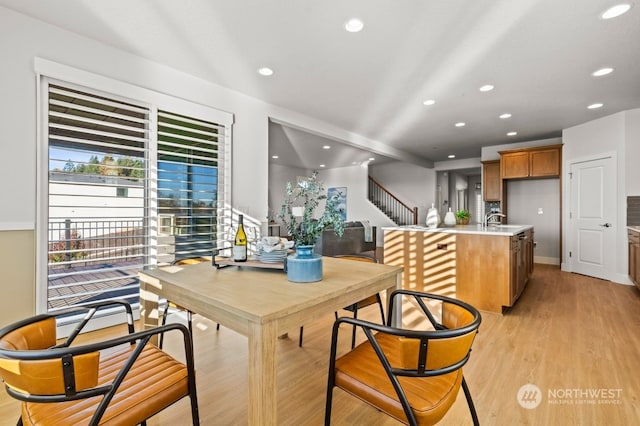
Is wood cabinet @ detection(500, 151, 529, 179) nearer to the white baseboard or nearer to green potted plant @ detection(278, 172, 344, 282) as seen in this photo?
the white baseboard

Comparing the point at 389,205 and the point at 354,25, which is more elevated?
the point at 354,25

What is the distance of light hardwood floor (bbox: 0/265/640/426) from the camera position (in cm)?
165

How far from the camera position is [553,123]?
5.29 metres

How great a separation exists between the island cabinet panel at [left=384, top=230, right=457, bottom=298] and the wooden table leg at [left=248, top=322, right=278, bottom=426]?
3074 mm

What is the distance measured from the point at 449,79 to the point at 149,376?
12.7 feet

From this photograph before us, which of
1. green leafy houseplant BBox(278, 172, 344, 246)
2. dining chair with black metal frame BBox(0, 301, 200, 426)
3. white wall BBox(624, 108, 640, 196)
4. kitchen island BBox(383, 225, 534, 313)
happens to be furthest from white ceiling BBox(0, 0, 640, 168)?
dining chair with black metal frame BBox(0, 301, 200, 426)

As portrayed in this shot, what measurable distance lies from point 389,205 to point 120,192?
8.46 meters

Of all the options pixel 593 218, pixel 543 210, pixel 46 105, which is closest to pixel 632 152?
pixel 593 218

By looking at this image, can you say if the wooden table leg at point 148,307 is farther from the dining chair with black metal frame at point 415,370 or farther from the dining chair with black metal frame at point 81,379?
the dining chair with black metal frame at point 415,370

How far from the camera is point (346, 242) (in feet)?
21.6

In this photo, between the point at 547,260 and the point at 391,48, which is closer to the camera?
the point at 391,48

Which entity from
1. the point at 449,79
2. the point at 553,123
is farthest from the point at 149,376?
the point at 553,123

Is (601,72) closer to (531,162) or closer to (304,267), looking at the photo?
(531,162)

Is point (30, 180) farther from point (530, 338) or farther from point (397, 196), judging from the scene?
point (397, 196)
